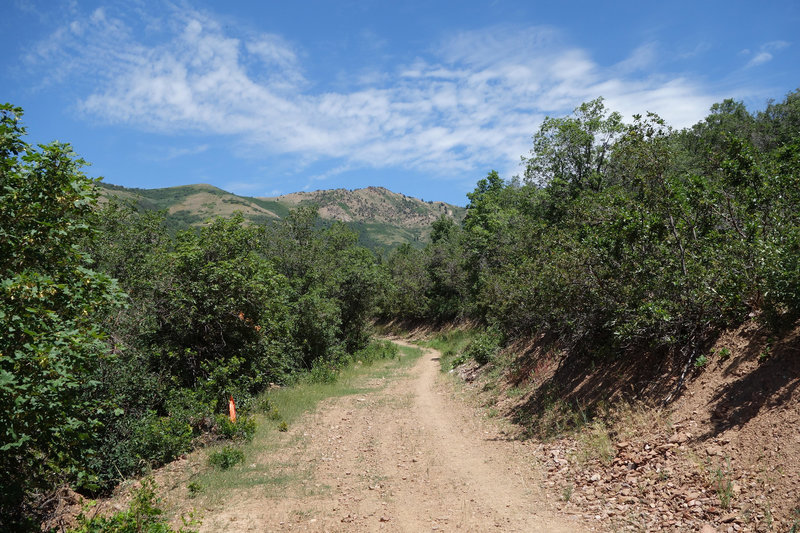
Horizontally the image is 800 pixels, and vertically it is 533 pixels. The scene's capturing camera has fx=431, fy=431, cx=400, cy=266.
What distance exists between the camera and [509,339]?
18031 millimetres

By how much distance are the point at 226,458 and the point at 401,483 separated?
401cm

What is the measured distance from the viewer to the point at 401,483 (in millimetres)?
7980

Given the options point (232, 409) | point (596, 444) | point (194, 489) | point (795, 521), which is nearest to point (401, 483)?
point (596, 444)

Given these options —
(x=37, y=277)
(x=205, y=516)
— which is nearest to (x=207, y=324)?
(x=205, y=516)

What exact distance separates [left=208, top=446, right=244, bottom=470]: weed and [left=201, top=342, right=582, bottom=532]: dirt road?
2.00ft

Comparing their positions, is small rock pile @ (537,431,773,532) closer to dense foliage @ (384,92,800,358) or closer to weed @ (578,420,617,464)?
weed @ (578,420,617,464)

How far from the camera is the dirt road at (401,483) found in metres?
6.48

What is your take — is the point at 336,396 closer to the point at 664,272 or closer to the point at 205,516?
the point at 205,516

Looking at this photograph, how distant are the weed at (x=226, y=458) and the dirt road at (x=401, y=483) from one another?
61cm

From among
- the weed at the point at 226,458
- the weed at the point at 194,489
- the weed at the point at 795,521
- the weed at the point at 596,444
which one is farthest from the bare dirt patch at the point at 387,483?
the weed at the point at 795,521

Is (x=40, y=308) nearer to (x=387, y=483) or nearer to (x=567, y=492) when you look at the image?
(x=387, y=483)

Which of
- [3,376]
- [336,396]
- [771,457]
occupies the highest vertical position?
[3,376]

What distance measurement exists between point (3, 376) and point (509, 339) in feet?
53.3

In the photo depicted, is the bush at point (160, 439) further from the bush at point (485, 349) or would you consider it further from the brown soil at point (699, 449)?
the bush at point (485, 349)
